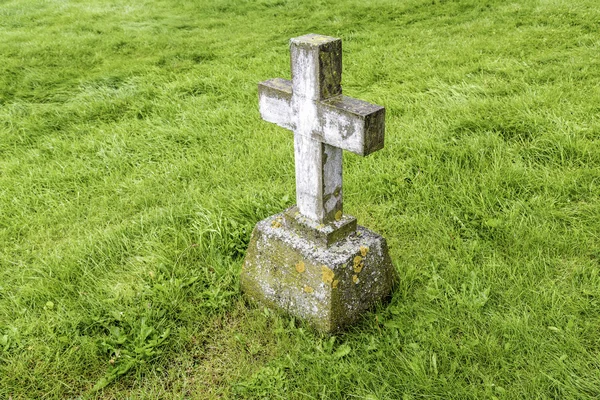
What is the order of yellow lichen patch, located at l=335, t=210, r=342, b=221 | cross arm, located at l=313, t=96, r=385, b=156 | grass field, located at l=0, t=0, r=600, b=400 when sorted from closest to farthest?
cross arm, located at l=313, t=96, r=385, b=156, grass field, located at l=0, t=0, r=600, b=400, yellow lichen patch, located at l=335, t=210, r=342, b=221

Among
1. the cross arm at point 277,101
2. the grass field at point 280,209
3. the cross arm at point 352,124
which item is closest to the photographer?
the cross arm at point 352,124

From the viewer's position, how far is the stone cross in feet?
7.88

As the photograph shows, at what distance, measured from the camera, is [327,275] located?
2.67 metres

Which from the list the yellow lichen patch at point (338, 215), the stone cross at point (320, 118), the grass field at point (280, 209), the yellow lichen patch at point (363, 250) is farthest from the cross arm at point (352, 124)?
the grass field at point (280, 209)

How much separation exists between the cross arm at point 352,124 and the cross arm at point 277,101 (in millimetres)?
248

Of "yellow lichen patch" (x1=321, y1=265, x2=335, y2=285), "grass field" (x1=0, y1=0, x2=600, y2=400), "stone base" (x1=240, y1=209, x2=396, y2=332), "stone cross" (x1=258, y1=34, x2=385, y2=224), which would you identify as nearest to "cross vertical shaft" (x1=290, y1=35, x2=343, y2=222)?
"stone cross" (x1=258, y1=34, x2=385, y2=224)

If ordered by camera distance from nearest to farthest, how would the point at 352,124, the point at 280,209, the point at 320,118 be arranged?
the point at 352,124, the point at 320,118, the point at 280,209

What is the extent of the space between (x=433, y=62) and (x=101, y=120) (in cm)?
384

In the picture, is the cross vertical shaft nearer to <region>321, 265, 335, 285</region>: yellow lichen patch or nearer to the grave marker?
the grave marker

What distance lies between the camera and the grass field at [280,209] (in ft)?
8.48

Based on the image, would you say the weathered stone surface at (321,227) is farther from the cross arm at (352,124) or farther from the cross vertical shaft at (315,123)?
the cross arm at (352,124)

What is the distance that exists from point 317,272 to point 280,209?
107 centimetres

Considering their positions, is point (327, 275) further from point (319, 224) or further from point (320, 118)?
point (320, 118)

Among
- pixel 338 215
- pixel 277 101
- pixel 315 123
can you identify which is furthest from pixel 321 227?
pixel 277 101
